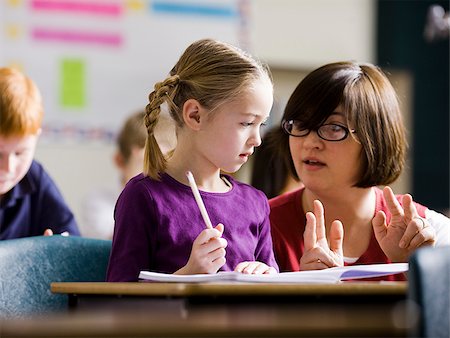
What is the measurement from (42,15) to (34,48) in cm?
18

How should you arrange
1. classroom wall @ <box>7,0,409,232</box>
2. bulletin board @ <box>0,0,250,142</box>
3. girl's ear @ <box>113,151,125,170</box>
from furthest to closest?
classroom wall @ <box>7,0,409,232</box> < bulletin board @ <box>0,0,250,142</box> < girl's ear @ <box>113,151,125,170</box>

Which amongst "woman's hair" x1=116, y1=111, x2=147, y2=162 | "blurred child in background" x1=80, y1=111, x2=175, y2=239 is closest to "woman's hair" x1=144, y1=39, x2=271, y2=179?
"blurred child in background" x1=80, y1=111, x2=175, y2=239

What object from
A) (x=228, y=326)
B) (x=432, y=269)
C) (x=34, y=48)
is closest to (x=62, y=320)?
(x=228, y=326)

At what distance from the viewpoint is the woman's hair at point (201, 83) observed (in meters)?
1.75

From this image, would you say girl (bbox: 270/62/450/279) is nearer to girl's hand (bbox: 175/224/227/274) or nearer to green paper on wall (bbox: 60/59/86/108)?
girl's hand (bbox: 175/224/227/274)

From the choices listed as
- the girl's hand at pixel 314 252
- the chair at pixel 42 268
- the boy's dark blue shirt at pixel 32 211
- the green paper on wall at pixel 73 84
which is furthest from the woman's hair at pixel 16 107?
the green paper on wall at pixel 73 84

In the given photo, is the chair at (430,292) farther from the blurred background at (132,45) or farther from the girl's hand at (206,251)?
the blurred background at (132,45)

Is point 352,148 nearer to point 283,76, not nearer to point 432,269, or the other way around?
point 432,269

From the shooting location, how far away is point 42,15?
4.43m

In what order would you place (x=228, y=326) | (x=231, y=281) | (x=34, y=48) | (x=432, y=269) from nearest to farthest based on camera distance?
(x=228, y=326), (x=432, y=269), (x=231, y=281), (x=34, y=48)

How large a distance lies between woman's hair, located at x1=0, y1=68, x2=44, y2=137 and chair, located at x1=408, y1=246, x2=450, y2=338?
1.48m

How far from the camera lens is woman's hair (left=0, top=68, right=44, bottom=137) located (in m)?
2.27

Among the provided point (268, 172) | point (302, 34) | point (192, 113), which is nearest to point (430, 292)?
point (192, 113)

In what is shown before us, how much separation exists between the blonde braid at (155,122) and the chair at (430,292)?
789 mm
